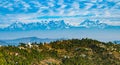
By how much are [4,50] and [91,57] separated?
21498 mm

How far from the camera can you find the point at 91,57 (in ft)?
313

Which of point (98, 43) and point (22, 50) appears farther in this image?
point (98, 43)

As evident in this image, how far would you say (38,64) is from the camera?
263ft

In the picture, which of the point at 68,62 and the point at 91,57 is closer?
the point at 68,62

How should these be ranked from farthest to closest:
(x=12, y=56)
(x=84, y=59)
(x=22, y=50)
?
(x=84, y=59), (x=22, y=50), (x=12, y=56)

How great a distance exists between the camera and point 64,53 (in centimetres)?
9431

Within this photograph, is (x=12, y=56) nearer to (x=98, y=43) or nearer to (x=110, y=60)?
(x=110, y=60)

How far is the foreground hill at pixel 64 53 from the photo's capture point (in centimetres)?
7931

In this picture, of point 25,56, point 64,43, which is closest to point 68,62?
point 25,56

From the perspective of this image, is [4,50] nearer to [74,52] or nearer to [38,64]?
[38,64]

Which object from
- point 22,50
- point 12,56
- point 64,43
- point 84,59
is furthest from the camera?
point 64,43

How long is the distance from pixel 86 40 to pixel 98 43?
324 centimetres

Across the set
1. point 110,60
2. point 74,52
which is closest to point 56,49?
point 74,52

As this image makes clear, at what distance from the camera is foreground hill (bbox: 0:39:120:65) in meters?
79.3
